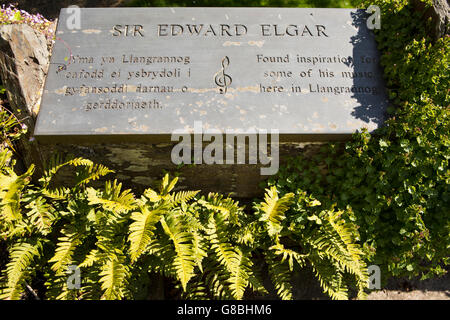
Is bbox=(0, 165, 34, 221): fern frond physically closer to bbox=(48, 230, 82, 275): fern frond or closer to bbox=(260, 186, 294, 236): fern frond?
bbox=(48, 230, 82, 275): fern frond

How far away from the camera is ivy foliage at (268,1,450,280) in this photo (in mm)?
3094

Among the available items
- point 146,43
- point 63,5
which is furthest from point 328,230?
point 63,5

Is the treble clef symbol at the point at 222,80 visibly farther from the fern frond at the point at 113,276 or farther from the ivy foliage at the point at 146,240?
the fern frond at the point at 113,276

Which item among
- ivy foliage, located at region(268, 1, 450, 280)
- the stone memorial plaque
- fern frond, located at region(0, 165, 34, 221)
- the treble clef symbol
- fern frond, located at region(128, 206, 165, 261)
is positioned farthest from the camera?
the treble clef symbol

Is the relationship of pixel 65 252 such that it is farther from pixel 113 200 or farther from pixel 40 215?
pixel 113 200

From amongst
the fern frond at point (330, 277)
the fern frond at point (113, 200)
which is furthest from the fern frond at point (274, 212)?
the fern frond at point (113, 200)

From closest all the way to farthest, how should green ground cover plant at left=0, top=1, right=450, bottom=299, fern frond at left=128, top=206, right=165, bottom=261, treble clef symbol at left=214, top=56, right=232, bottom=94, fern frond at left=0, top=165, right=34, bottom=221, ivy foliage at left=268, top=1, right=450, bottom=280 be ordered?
fern frond at left=128, top=206, right=165, bottom=261 < fern frond at left=0, top=165, right=34, bottom=221 < green ground cover plant at left=0, top=1, right=450, bottom=299 < ivy foliage at left=268, top=1, right=450, bottom=280 < treble clef symbol at left=214, top=56, right=232, bottom=94

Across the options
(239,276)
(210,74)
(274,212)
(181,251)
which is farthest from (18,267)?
(210,74)

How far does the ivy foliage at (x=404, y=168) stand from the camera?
3.09 metres

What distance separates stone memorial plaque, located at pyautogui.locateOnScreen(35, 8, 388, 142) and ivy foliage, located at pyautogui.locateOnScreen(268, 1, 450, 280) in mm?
203

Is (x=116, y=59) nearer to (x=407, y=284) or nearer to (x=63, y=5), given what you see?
(x=63, y=5)

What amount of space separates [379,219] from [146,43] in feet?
9.94

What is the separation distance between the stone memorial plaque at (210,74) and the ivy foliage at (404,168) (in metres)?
0.20

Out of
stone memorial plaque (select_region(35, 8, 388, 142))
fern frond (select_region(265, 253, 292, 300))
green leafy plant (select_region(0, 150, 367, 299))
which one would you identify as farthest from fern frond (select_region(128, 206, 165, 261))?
fern frond (select_region(265, 253, 292, 300))
